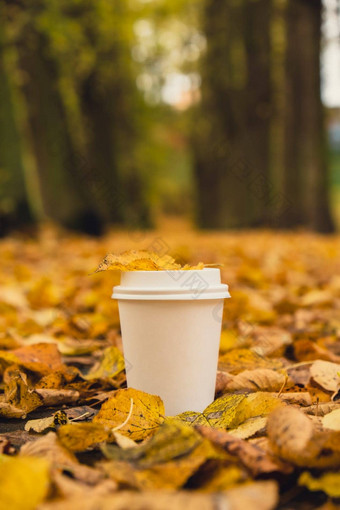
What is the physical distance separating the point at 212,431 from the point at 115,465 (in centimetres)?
23

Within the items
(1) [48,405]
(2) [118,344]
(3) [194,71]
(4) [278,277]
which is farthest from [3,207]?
(3) [194,71]

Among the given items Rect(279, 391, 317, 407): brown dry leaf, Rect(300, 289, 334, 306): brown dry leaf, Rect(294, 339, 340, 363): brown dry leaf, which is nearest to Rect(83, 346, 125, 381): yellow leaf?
Rect(279, 391, 317, 407): brown dry leaf

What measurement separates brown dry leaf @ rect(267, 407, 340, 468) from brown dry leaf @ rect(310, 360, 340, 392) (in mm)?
543

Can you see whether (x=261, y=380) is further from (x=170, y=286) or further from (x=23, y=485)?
(x=23, y=485)

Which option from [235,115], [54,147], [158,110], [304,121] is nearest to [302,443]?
[54,147]

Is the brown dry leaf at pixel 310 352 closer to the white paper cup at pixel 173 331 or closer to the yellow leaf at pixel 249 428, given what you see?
the white paper cup at pixel 173 331

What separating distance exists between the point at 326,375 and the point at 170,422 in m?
0.55

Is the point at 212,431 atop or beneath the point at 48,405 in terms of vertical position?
atop

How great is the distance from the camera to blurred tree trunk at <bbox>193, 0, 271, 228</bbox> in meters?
13.8

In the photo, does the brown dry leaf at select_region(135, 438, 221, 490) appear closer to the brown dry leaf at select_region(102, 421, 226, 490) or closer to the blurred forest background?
the brown dry leaf at select_region(102, 421, 226, 490)

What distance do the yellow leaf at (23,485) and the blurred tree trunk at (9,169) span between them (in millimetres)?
7093

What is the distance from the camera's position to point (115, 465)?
1129mm

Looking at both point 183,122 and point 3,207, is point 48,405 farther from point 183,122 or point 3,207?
point 183,122

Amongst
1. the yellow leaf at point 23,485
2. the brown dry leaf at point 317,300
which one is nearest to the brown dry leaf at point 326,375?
the yellow leaf at point 23,485
